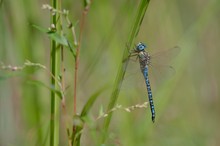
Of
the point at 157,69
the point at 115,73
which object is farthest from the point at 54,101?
the point at 157,69

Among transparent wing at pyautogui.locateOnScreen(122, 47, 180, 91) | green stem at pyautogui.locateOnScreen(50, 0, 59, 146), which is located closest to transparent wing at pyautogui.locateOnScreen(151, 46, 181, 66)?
transparent wing at pyautogui.locateOnScreen(122, 47, 180, 91)

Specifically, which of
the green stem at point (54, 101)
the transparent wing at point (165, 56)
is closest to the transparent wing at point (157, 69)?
the transparent wing at point (165, 56)

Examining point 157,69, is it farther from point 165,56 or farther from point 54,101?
point 54,101

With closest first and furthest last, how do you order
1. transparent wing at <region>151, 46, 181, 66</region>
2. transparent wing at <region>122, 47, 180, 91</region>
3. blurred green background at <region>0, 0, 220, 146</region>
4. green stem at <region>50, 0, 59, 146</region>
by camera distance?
green stem at <region>50, 0, 59, 146</region>
blurred green background at <region>0, 0, 220, 146</region>
transparent wing at <region>122, 47, 180, 91</region>
transparent wing at <region>151, 46, 181, 66</region>

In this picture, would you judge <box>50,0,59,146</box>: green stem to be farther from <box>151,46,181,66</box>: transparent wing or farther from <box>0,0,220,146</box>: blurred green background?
<box>151,46,181,66</box>: transparent wing

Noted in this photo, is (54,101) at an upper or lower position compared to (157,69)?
lower

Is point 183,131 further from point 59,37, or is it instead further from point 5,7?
point 59,37

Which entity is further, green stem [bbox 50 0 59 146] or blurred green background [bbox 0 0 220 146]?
blurred green background [bbox 0 0 220 146]

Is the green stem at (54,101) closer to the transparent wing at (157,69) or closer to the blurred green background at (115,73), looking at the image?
the blurred green background at (115,73)

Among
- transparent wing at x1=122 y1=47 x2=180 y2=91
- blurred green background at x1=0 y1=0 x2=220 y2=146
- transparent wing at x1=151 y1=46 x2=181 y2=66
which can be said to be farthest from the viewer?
transparent wing at x1=151 y1=46 x2=181 y2=66
